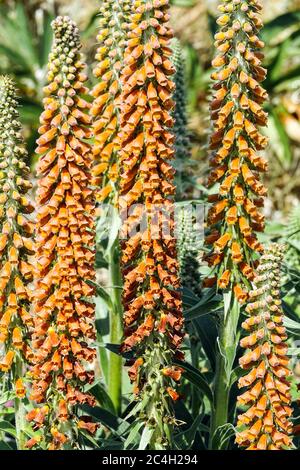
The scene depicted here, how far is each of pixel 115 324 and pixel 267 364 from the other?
1903mm

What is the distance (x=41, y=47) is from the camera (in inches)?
586

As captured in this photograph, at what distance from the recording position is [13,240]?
4898mm

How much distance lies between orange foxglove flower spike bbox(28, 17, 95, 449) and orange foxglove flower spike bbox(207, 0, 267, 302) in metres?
0.76

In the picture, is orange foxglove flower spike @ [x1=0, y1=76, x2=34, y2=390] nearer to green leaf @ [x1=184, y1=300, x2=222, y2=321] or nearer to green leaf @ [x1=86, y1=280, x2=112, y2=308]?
green leaf @ [x1=86, y1=280, x2=112, y2=308]

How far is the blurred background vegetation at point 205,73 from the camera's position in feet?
45.7

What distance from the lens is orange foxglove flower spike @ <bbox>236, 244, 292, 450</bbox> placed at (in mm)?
4363

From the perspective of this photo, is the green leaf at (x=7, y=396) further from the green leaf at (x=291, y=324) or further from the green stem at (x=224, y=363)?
the green leaf at (x=291, y=324)

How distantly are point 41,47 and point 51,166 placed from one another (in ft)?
34.5

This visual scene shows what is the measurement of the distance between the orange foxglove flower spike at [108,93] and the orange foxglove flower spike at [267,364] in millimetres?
1750

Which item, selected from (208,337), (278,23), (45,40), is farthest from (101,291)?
(45,40)

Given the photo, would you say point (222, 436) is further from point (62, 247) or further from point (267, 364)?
point (62, 247)

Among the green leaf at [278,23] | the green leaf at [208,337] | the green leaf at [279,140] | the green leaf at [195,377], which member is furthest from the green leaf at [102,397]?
the green leaf at [278,23]

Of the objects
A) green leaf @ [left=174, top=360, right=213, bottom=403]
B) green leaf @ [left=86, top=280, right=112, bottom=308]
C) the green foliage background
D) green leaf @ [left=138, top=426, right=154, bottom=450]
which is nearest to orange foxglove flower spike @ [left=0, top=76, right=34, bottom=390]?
green leaf @ [left=86, top=280, right=112, bottom=308]
